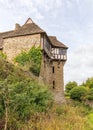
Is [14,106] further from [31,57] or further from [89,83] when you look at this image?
[89,83]

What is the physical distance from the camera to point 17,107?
10.8 meters

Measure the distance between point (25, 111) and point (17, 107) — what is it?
53 cm

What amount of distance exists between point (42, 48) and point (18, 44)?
3446 mm

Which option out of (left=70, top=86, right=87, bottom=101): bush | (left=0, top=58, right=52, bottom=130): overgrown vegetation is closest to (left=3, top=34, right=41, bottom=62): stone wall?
(left=70, top=86, right=87, bottom=101): bush

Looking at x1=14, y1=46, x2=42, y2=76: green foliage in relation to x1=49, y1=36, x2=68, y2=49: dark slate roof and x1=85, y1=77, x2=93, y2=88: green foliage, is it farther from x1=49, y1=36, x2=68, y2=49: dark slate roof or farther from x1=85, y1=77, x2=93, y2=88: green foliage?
x1=85, y1=77, x2=93, y2=88: green foliage

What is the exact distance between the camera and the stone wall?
113 ft

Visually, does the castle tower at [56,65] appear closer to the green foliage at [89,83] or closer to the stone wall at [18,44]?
the stone wall at [18,44]

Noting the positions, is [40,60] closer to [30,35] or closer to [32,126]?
[30,35]

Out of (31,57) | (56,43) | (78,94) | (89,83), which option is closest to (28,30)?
(31,57)

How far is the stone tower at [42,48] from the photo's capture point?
34500mm

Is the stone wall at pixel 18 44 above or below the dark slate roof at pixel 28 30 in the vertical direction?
below

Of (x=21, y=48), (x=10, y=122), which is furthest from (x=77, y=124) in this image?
(x=21, y=48)

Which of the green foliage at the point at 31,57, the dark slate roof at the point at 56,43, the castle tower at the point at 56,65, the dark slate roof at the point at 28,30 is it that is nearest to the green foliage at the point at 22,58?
the green foliage at the point at 31,57

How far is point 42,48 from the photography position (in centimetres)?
3394
